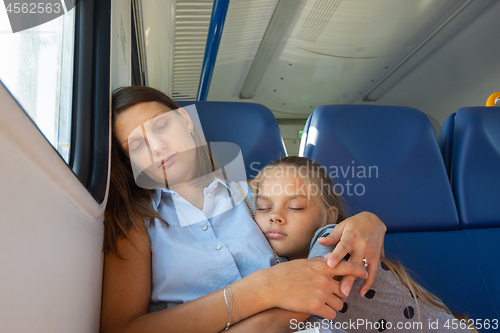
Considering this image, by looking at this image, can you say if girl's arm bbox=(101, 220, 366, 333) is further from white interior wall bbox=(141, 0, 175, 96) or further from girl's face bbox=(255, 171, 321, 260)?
white interior wall bbox=(141, 0, 175, 96)

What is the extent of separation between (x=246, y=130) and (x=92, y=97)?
818 mm

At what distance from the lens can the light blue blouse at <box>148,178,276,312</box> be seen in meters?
0.99

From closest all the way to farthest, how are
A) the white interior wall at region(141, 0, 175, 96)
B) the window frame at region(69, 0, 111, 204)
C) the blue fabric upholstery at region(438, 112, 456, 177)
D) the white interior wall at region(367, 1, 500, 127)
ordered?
1. the window frame at region(69, 0, 111, 204)
2. the blue fabric upholstery at region(438, 112, 456, 177)
3. the white interior wall at region(141, 0, 175, 96)
4. the white interior wall at region(367, 1, 500, 127)

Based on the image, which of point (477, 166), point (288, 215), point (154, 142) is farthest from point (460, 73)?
point (154, 142)

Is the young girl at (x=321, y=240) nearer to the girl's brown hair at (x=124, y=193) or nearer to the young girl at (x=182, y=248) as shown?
the young girl at (x=182, y=248)

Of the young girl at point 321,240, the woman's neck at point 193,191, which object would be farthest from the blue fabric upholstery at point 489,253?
the woman's neck at point 193,191

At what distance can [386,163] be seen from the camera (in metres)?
1.58

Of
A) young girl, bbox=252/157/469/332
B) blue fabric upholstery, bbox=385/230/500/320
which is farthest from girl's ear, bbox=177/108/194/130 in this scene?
blue fabric upholstery, bbox=385/230/500/320

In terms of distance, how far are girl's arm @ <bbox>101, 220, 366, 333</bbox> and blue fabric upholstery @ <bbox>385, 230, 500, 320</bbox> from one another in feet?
2.27

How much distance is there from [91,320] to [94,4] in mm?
856

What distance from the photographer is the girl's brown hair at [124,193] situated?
100 centimetres

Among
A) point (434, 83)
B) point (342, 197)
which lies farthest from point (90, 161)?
point (434, 83)

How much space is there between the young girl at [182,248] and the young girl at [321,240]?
81mm

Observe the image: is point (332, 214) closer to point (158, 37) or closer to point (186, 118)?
point (186, 118)
